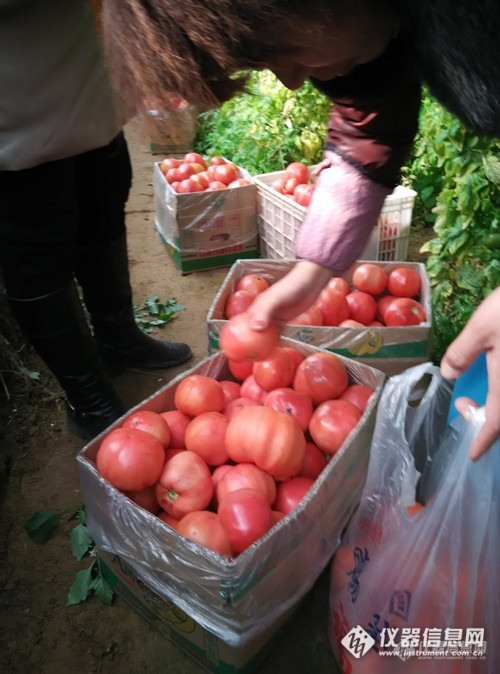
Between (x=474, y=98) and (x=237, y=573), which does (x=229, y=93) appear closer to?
(x=474, y=98)

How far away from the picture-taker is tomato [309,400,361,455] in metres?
1.34

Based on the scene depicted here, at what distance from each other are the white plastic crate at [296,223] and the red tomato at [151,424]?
1248 mm

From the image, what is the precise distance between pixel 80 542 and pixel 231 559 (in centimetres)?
74

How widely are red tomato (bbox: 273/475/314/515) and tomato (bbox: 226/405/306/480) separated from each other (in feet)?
0.08

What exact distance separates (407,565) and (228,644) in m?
0.40

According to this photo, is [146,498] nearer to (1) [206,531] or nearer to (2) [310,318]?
(1) [206,531]

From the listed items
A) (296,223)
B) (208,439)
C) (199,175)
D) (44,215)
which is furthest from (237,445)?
(199,175)

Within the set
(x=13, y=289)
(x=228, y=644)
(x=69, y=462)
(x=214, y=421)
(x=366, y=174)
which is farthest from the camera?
(x=69, y=462)

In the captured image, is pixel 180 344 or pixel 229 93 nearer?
pixel 229 93

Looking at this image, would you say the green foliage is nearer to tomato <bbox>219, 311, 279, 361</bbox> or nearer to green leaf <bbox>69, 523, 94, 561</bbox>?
tomato <bbox>219, 311, 279, 361</bbox>

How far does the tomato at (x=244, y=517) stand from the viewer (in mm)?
1107

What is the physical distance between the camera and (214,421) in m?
1.36

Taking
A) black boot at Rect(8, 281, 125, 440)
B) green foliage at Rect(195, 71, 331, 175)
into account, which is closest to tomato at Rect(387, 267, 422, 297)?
black boot at Rect(8, 281, 125, 440)

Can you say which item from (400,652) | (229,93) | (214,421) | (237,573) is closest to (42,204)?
(214,421)
